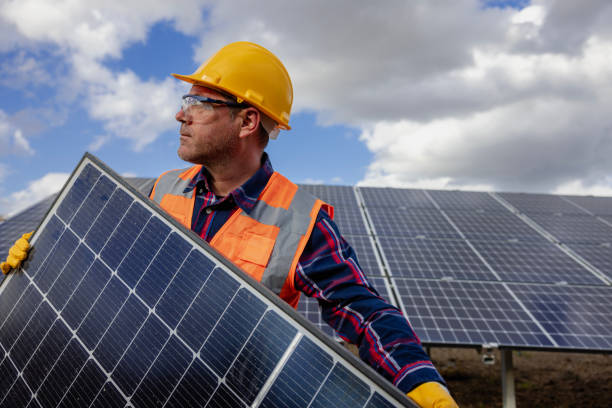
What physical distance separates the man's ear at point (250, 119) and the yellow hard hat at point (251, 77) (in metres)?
0.06

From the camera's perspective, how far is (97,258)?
226 centimetres

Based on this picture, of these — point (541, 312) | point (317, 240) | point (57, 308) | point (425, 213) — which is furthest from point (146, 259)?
point (425, 213)

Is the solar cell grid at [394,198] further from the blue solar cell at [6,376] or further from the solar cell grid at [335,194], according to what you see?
the blue solar cell at [6,376]

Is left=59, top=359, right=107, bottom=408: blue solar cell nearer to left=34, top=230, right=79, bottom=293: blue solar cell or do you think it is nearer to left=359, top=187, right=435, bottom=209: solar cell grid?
left=34, top=230, right=79, bottom=293: blue solar cell

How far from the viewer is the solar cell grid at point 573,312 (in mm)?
6605

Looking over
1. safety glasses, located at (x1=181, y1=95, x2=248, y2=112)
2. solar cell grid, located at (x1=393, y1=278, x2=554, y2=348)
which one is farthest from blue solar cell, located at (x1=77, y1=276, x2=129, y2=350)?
solar cell grid, located at (x1=393, y1=278, x2=554, y2=348)

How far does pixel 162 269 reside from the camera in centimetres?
203

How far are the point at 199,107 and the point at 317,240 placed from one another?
103 cm

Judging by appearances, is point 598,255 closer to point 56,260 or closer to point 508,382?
point 508,382

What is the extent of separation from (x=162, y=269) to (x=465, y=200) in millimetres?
12872

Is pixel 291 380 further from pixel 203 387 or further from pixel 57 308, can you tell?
pixel 57 308

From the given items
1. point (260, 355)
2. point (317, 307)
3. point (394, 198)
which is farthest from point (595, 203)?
point (260, 355)

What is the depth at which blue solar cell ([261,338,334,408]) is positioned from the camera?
164 cm

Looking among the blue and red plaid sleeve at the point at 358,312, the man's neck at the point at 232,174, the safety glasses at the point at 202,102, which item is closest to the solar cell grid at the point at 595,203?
the blue and red plaid sleeve at the point at 358,312
